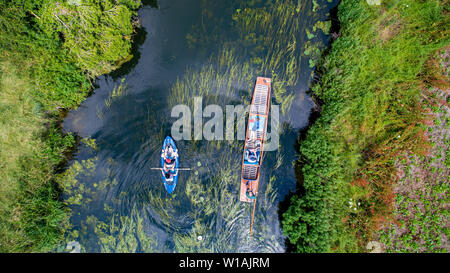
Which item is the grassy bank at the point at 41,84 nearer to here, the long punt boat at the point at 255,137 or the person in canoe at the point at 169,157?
the person in canoe at the point at 169,157

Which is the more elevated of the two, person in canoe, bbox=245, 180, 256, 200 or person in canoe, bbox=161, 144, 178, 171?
person in canoe, bbox=161, 144, 178, 171

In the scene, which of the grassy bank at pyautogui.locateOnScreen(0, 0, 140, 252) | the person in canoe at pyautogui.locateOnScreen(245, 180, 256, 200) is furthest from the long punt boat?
the grassy bank at pyautogui.locateOnScreen(0, 0, 140, 252)

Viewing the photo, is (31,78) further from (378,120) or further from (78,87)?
(378,120)

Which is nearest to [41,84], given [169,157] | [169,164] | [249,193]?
[169,157]

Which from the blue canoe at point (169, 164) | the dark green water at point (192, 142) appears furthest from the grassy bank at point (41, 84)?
the blue canoe at point (169, 164)

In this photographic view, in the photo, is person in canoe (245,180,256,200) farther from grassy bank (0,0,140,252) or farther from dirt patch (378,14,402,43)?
dirt patch (378,14,402,43)
